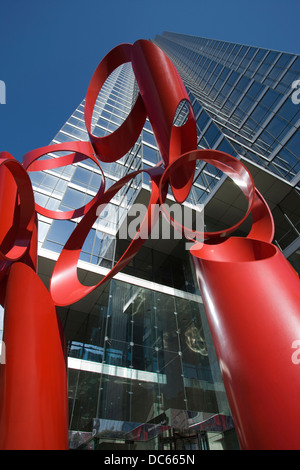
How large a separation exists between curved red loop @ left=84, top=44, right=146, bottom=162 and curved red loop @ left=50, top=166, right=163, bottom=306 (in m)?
1.00

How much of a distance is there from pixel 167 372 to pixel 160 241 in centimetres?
700

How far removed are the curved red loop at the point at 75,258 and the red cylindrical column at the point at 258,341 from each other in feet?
3.74

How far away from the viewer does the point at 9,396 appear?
3191 mm

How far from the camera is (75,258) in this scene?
5281mm

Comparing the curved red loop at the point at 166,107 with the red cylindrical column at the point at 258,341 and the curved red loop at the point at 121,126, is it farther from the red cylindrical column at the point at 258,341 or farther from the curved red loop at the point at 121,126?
the red cylindrical column at the point at 258,341

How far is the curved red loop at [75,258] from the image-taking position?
4.51m
